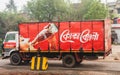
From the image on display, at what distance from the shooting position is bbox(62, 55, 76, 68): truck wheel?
1950 centimetres

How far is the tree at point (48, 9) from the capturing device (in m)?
55.6

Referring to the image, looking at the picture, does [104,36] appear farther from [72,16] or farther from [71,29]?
[72,16]

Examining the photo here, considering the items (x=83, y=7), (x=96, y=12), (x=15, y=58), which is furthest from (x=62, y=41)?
(x=83, y=7)

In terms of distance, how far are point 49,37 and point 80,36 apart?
6.88 ft

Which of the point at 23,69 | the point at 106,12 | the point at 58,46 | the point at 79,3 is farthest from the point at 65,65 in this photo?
the point at 79,3

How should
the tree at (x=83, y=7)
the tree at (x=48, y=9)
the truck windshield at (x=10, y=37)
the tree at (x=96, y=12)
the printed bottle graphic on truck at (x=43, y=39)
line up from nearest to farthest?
the printed bottle graphic on truck at (x=43, y=39)
the truck windshield at (x=10, y=37)
the tree at (x=96, y=12)
the tree at (x=48, y=9)
the tree at (x=83, y=7)

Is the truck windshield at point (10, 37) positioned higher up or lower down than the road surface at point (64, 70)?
higher up

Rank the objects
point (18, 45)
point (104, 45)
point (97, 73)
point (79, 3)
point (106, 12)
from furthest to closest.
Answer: point (79, 3) → point (106, 12) → point (18, 45) → point (104, 45) → point (97, 73)

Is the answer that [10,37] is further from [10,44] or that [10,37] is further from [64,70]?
[64,70]

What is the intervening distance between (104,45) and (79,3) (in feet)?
149

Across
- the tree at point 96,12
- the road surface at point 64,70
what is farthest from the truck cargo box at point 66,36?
the tree at point 96,12

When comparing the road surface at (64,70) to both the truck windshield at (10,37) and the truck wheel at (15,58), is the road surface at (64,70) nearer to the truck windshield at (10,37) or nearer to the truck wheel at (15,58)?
the truck wheel at (15,58)

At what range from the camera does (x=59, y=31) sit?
1967 cm

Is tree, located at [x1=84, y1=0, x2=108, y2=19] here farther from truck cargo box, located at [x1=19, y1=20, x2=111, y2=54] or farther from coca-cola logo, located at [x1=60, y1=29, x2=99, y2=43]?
coca-cola logo, located at [x1=60, y1=29, x2=99, y2=43]
